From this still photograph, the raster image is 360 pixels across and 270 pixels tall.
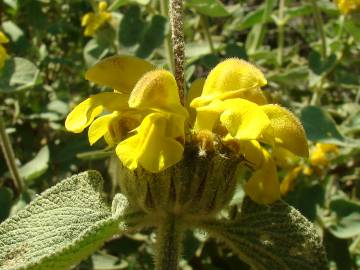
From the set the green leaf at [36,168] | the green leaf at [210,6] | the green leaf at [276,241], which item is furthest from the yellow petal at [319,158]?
the green leaf at [276,241]

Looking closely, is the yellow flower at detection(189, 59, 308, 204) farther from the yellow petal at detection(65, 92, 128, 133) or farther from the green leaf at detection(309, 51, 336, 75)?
the green leaf at detection(309, 51, 336, 75)

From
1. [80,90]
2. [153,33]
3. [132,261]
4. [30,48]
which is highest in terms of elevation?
[153,33]

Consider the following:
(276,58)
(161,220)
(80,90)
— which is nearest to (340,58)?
(276,58)

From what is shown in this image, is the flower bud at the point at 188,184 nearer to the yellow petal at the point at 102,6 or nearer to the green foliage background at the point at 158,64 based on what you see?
the green foliage background at the point at 158,64

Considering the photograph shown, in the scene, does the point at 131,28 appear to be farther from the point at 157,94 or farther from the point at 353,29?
Answer: the point at 157,94

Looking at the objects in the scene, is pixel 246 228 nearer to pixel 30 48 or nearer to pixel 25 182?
pixel 25 182

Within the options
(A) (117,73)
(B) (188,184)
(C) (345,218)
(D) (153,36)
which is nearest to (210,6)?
(D) (153,36)

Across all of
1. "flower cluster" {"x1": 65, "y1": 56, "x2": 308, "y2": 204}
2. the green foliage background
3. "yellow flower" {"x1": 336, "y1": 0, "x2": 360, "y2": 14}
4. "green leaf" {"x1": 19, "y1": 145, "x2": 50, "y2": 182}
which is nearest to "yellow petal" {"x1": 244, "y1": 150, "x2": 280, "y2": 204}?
"flower cluster" {"x1": 65, "y1": 56, "x2": 308, "y2": 204}
